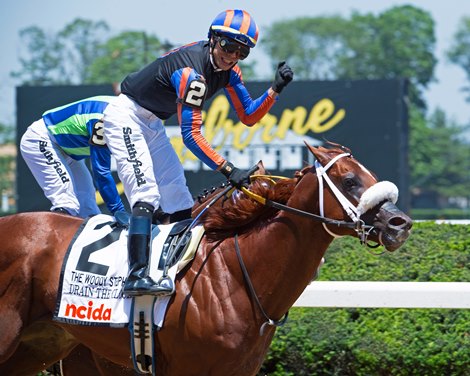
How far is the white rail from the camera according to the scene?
605 centimetres

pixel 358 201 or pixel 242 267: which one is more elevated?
pixel 358 201

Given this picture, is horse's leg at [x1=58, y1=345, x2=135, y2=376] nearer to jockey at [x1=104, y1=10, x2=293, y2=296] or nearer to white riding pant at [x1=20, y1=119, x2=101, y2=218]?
white riding pant at [x1=20, y1=119, x2=101, y2=218]

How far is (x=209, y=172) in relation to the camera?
19016 mm

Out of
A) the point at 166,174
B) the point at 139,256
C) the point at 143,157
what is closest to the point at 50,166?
the point at 166,174

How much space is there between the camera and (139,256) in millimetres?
4891

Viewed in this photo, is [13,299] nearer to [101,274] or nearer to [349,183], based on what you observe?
[101,274]

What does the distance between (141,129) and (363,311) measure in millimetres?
2292

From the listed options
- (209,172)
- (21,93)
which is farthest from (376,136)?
(21,93)

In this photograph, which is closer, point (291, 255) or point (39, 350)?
point (291, 255)

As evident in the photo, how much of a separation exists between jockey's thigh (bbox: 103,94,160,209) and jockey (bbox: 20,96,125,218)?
81 cm

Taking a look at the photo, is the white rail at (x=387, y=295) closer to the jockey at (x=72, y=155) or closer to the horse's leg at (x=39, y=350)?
the jockey at (x=72, y=155)

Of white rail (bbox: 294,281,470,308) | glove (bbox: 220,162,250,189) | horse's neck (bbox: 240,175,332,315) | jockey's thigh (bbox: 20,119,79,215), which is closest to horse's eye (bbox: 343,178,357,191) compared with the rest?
horse's neck (bbox: 240,175,332,315)

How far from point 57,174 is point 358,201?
7.48ft

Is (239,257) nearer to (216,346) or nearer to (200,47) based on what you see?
(216,346)
